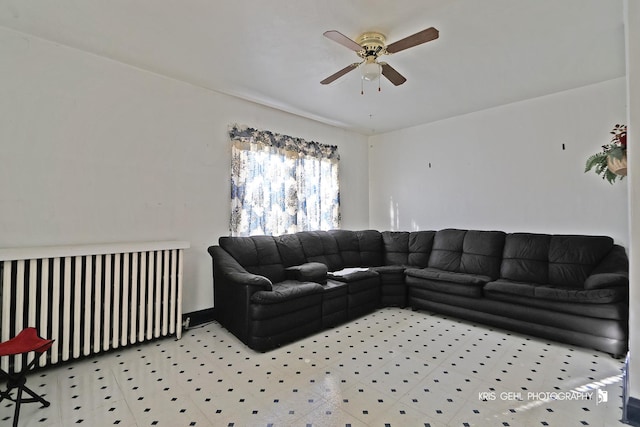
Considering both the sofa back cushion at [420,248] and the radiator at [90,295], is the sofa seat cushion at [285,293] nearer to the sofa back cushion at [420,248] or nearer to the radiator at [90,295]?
→ the radiator at [90,295]

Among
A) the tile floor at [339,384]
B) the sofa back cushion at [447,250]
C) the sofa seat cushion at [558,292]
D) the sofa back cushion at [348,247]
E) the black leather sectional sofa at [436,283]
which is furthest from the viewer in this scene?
the sofa back cushion at [348,247]

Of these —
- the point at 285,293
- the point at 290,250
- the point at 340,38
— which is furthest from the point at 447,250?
the point at 340,38

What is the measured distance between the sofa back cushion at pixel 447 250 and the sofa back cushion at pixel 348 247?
1091 millimetres

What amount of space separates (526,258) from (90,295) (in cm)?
460

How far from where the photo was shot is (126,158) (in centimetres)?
299

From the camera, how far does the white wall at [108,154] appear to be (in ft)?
8.12

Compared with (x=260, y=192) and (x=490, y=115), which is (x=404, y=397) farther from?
(x=490, y=115)

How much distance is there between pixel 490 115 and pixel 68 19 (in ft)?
15.9

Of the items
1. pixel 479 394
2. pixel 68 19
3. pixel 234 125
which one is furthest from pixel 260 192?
pixel 479 394

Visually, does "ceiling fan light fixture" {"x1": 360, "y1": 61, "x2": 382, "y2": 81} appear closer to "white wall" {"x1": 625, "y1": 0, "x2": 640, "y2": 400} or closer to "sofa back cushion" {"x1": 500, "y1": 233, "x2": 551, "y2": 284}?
"white wall" {"x1": 625, "y1": 0, "x2": 640, "y2": 400}

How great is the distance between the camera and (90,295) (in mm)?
2539

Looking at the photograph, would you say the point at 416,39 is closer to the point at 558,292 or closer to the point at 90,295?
the point at 558,292

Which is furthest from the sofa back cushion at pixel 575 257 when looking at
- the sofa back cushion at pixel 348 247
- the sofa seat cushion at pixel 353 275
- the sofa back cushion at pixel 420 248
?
the sofa back cushion at pixel 348 247

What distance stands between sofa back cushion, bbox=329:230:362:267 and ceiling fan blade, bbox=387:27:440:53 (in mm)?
2806
